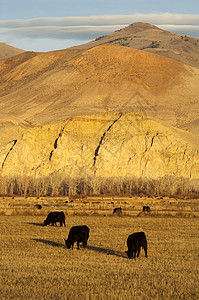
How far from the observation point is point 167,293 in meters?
11.8

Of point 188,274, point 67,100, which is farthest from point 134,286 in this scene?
point 67,100

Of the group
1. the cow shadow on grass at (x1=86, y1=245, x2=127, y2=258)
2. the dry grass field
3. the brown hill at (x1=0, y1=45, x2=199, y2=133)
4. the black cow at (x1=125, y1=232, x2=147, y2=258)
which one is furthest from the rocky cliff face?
the black cow at (x1=125, y1=232, x2=147, y2=258)

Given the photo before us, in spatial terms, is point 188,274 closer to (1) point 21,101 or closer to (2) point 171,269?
(2) point 171,269

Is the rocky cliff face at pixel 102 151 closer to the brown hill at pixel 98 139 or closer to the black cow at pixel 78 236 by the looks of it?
the brown hill at pixel 98 139

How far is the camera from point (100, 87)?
15325cm

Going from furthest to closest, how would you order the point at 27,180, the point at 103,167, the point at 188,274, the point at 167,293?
the point at 103,167
the point at 27,180
the point at 188,274
the point at 167,293

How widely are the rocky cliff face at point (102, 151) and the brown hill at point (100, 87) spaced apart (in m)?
17.0

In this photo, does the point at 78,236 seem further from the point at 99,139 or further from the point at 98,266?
the point at 99,139

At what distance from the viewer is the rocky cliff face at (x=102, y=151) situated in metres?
94.4

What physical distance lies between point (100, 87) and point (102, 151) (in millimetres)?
58700

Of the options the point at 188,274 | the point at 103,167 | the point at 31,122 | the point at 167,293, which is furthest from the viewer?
the point at 31,122

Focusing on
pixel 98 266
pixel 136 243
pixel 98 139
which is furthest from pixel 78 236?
pixel 98 139

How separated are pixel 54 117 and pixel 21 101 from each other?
27.2 m

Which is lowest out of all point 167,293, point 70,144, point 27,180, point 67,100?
point 167,293
